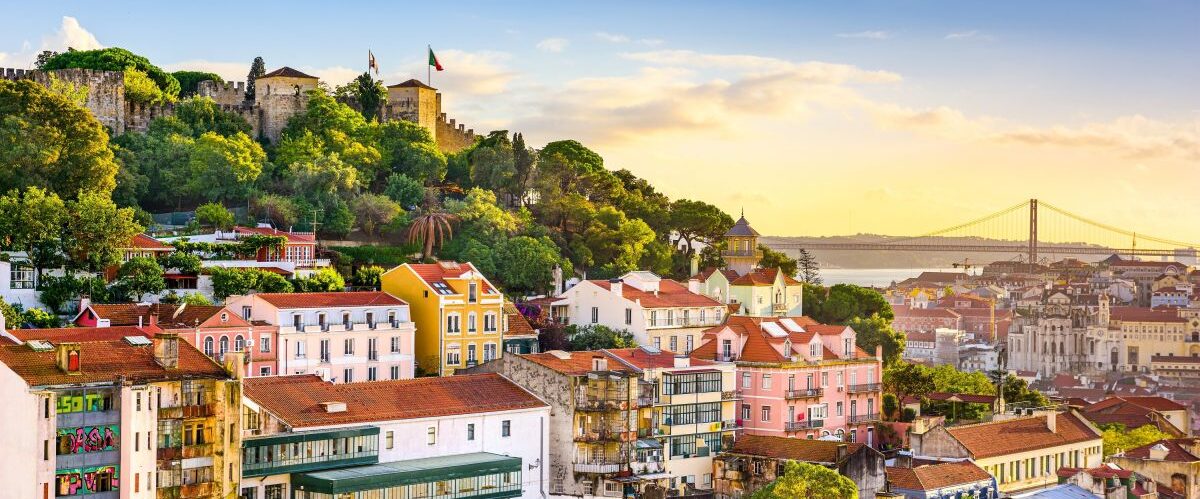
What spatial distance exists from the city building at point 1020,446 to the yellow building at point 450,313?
14.9 m

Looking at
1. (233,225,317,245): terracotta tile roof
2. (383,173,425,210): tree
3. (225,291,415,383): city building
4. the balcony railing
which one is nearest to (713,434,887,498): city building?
the balcony railing

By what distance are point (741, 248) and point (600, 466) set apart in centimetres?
2788

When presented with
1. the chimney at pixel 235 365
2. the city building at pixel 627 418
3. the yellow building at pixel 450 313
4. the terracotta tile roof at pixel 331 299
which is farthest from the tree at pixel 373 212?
the chimney at pixel 235 365

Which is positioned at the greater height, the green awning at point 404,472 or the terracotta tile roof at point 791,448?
the green awning at point 404,472

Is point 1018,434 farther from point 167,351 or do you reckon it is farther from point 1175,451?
point 167,351

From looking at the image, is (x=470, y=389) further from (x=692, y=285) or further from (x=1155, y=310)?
(x=1155, y=310)

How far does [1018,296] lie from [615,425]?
141609mm

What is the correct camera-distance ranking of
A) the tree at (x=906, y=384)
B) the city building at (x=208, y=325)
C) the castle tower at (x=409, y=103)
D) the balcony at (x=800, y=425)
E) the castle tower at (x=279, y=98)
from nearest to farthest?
1. the city building at (x=208, y=325)
2. the balcony at (x=800, y=425)
3. the tree at (x=906, y=384)
4. the castle tower at (x=279, y=98)
5. the castle tower at (x=409, y=103)

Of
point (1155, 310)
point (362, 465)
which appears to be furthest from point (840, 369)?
point (1155, 310)

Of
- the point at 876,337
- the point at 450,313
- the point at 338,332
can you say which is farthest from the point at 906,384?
the point at 338,332

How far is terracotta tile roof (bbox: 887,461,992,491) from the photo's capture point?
47.7m

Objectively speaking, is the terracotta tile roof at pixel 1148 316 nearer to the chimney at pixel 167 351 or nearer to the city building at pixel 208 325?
the city building at pixel 208 325

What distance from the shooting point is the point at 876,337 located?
70000mm

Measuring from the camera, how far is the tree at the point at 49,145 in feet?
198
